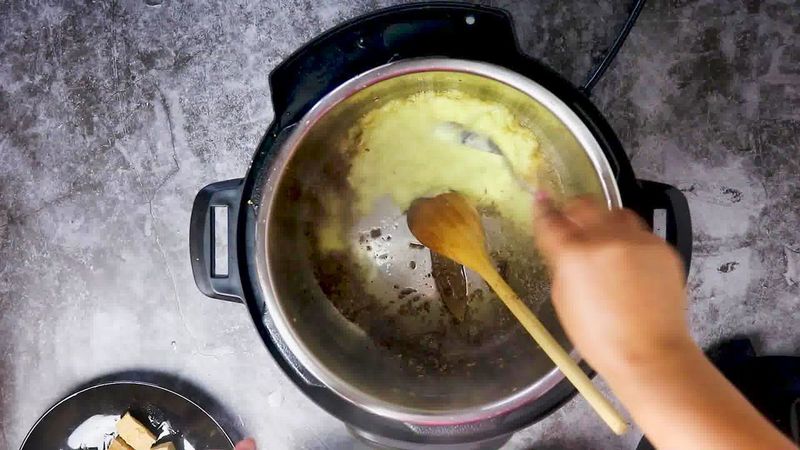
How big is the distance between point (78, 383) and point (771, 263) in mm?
839

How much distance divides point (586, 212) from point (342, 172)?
0.82 ft

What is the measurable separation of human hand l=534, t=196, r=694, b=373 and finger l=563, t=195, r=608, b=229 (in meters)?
0.02

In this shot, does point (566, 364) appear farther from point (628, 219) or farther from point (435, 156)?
point (435, 156)

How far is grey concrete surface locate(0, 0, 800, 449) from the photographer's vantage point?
75cm

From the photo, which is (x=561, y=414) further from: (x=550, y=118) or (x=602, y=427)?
(x=550, y=118)

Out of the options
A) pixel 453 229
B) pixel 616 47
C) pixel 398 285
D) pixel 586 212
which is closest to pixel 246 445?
pixel 398 285

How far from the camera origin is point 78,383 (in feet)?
2.63

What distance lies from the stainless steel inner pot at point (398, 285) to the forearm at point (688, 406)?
0.15 metres

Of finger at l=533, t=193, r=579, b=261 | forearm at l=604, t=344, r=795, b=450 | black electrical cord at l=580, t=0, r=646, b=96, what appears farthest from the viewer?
black electrical cord at l=580, t=0, r=646, b=96

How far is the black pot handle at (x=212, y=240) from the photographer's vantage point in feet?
1.94

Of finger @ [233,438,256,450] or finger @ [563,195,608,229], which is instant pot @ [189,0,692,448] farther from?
finger @ [233,438,256,450]

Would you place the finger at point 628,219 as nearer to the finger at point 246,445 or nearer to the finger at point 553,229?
the finger at point 553,229

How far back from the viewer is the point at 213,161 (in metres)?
0.78

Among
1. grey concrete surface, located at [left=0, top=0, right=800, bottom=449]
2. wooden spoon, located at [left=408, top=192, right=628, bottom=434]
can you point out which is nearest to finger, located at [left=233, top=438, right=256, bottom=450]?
grey concrete surface, located at [left=0, top=0, right=800, bottom=449]
